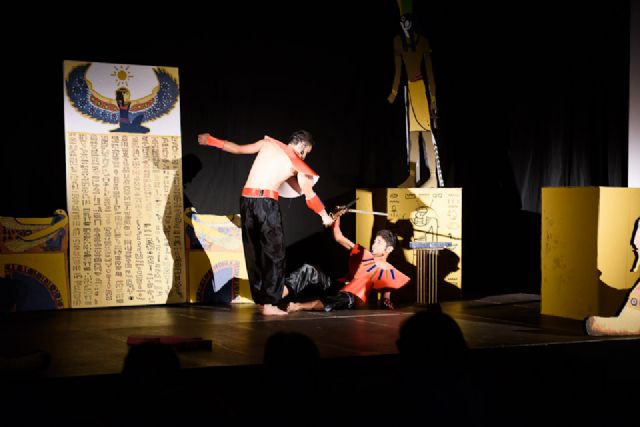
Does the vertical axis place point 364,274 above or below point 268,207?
below

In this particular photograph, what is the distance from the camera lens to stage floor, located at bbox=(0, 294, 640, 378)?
150 inches

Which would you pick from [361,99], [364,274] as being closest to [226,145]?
[364,274]

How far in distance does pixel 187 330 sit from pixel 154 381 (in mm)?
2668

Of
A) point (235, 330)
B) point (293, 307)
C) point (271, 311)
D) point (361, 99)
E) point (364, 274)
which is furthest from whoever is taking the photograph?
point (361, 99)

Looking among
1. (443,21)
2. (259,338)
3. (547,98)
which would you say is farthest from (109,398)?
(547,98)

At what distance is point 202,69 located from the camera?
20.6 feet

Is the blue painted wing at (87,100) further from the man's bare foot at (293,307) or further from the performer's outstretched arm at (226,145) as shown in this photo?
the man's bare foot at (293,307)

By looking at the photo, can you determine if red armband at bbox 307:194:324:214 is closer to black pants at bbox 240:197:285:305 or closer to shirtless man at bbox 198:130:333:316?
shirtless man at bbox 198:130:333:316

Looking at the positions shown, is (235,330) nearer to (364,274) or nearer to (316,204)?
(316,204)

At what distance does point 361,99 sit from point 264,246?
2.11 m

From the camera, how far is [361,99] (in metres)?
6.90

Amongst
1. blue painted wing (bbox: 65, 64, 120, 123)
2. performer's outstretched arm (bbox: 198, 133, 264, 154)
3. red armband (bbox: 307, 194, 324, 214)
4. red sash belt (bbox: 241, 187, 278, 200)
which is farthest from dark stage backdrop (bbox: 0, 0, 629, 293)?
red armband (bbox: 307, 194, 324, 214)

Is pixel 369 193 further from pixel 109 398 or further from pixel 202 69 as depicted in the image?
pixel 109 398

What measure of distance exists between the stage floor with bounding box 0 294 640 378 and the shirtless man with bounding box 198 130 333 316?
0.84 feet
